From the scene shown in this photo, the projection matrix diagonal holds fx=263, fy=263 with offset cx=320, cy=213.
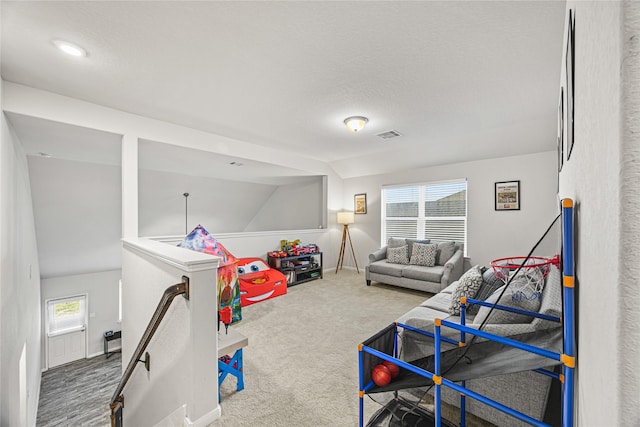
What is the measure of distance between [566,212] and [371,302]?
11.7 ft

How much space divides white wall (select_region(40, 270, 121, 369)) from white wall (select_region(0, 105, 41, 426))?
7.95 ft

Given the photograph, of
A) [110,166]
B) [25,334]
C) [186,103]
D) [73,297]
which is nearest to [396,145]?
[186,103]

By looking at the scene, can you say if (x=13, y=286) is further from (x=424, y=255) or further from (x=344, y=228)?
(x=424, y=255)

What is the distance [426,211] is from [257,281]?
3.58 meters

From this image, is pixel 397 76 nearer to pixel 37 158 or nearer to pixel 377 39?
pixel 377 39

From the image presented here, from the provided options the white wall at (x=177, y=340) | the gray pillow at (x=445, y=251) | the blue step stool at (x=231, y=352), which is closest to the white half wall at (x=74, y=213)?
the white wall at (x=177, y=340)

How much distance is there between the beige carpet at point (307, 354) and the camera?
1917 millimetres

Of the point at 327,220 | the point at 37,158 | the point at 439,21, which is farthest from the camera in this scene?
the point at 327,220

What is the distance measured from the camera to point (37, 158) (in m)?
3.94

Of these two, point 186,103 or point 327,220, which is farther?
point 327,220

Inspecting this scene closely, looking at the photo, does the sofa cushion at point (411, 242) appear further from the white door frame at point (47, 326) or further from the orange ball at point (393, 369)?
the white door frame at point (47, 326)

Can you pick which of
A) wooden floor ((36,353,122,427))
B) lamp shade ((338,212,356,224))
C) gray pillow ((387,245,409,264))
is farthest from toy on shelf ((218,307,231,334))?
lamp shade ((338,212,356,224))

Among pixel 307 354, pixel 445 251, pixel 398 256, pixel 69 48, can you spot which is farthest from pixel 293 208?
pixel 69 48

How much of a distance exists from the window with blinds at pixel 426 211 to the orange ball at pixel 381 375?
400 cm
